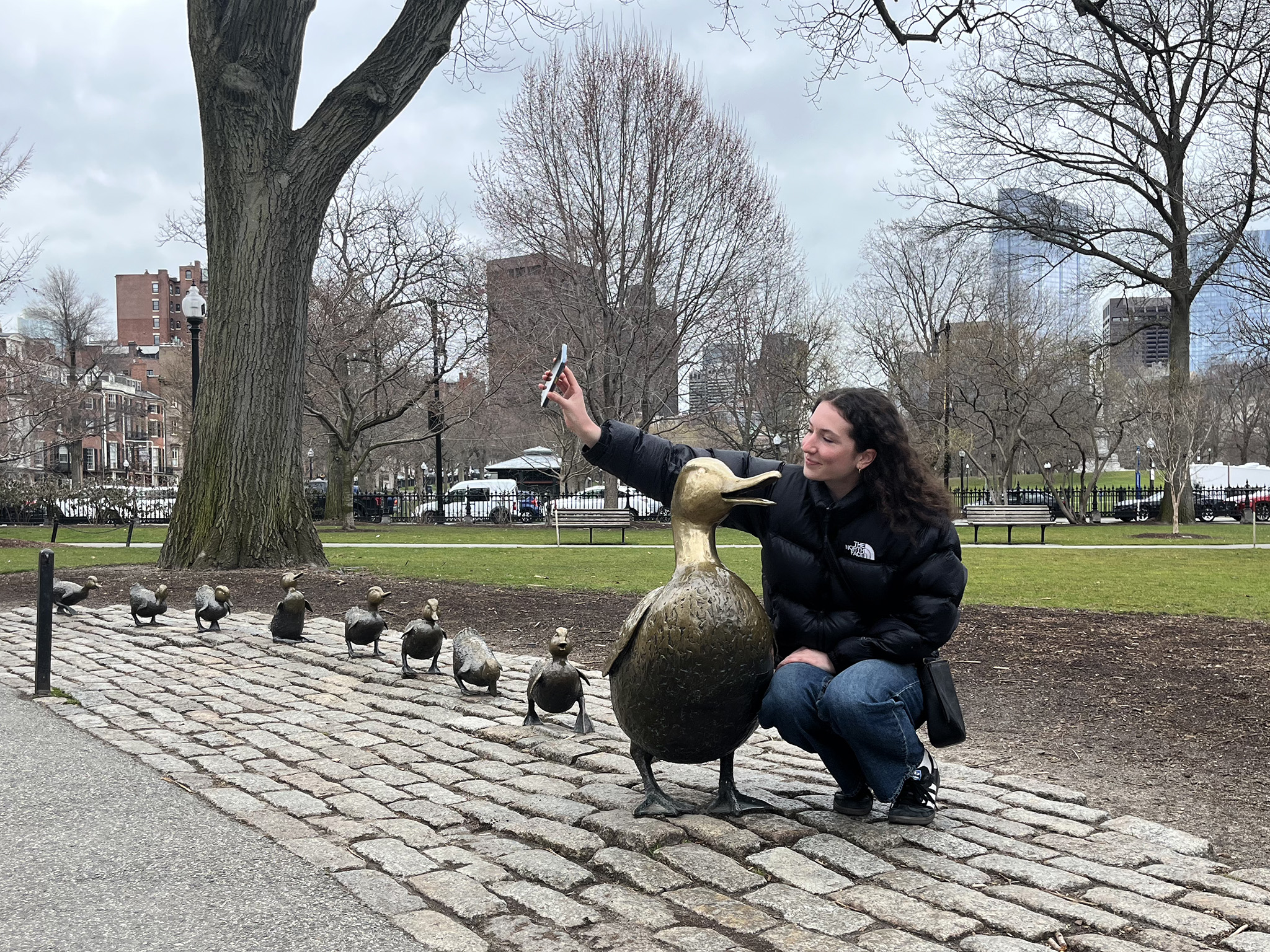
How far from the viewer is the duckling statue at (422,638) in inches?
266

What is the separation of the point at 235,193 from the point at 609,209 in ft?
51.0

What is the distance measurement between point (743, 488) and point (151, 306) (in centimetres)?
13059

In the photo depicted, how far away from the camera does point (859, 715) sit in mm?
3613

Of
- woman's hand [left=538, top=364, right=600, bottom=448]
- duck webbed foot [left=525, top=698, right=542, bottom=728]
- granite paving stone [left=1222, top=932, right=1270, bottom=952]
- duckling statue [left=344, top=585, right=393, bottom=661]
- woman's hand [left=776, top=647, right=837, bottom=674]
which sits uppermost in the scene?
woman's hand [left=538, top=364, right=600, bottom=448]

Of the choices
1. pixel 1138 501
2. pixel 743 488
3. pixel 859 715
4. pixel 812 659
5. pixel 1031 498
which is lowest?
pixel 859 715

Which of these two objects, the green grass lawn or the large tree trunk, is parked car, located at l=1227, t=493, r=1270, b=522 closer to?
the green grass lawn

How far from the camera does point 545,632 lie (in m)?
8.81

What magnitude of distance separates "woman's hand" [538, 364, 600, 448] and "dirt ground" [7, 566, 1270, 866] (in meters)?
2.50

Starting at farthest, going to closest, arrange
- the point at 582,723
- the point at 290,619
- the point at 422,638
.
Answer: the point at 290,619, the point at 422,638, the point at 582,723

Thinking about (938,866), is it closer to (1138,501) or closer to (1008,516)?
(1008,516)

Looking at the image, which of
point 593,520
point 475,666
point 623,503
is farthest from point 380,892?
point 623,503

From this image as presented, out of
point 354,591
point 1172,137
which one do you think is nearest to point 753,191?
point 1172,137

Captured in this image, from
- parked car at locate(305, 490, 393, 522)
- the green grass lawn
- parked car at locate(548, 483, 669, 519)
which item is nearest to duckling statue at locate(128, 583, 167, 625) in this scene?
the green grass lawn

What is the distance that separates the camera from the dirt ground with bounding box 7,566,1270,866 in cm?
443
